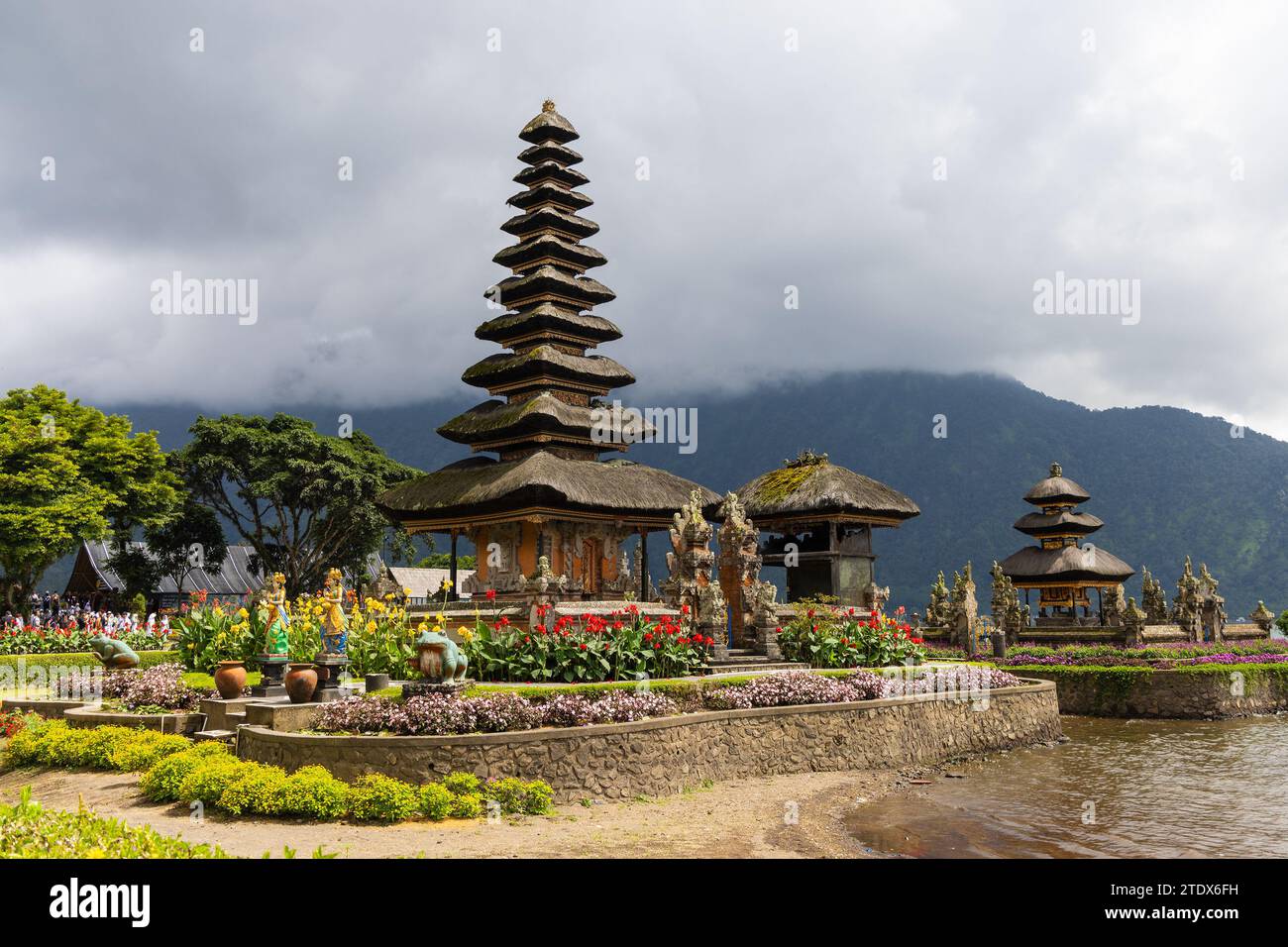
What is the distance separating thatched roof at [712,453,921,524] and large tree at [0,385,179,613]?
27.6 meters

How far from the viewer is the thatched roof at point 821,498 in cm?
3841

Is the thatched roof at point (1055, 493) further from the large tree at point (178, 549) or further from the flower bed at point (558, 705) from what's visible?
the large tree at point (178, 549)

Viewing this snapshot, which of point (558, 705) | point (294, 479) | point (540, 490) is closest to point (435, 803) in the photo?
point (558, 705)

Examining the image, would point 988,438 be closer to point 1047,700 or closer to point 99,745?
point 1047,700

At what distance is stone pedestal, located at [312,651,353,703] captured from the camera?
15414mm

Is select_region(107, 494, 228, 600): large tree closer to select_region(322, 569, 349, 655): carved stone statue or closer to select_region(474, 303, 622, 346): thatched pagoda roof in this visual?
select_region(474, 303, 622, 346): thatched pagoda roof

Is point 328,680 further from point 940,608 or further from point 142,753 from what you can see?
point 940,608

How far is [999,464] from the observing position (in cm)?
14062

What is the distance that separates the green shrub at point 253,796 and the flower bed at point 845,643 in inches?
557

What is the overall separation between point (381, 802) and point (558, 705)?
3.61m

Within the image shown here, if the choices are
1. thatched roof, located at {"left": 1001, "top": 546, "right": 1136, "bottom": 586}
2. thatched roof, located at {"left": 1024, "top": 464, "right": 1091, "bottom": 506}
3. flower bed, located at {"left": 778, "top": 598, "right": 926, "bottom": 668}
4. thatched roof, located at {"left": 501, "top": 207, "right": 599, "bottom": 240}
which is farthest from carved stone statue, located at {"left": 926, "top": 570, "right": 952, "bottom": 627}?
thatched roof, located at {"left": 501, "top": 207, "right": 599, "bottom": 240}

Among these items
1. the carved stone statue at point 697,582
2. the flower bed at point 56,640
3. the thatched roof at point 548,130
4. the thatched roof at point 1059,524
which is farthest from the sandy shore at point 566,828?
the thatched roof at point 1059,524
